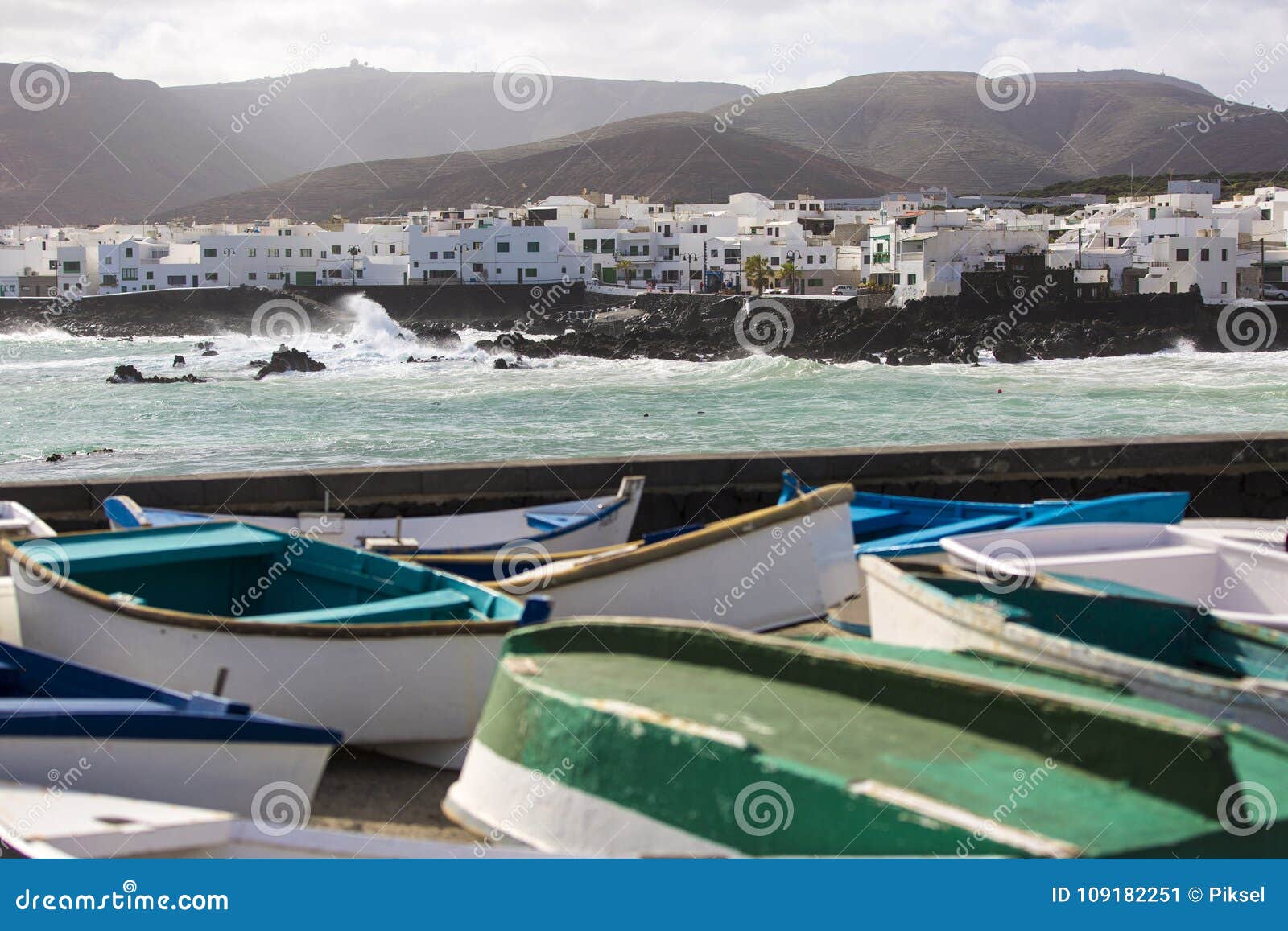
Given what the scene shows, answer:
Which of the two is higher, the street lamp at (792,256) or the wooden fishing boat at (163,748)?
the street lamp at (792,256)

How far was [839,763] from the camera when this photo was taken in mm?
3254

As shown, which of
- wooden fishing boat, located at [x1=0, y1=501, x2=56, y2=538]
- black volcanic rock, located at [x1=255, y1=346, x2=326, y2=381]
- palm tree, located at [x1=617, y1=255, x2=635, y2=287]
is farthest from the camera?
palm tree, located at [x1=617, y1=255, x2=635, y2=287]

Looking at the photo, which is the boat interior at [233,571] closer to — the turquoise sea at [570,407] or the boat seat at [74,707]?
the boat seat at [74,707]

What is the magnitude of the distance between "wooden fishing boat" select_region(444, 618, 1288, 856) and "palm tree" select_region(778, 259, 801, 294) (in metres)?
A: 58.3

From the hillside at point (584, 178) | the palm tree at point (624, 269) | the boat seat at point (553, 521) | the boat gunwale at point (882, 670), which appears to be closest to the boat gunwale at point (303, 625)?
the boat gunwale at point (882, 670)

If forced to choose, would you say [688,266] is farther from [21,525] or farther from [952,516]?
[21,525]

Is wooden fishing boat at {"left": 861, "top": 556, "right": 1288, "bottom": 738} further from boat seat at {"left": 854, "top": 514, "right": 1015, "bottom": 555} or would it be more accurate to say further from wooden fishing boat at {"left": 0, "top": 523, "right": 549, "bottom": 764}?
boat seat at {"left": 854, "top": 514, "right": 1015, "bottom": 555}

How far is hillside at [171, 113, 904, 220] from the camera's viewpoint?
141000mm

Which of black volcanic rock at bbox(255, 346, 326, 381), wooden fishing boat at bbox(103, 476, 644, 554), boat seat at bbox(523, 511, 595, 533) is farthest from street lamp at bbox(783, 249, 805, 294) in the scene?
boat seat at bbox(523, 511, 595, 533)

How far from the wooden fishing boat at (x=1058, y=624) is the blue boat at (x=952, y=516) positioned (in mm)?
1441

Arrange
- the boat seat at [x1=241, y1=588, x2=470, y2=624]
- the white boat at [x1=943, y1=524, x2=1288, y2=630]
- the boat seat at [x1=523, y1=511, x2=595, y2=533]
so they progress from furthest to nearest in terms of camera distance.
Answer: the boat seat at [x1=523, y1=511, x2=595, y2=533], the white boat at [x1=943, y1=524, x2=1288, y2=630], the boat seat at [x1=241, y1=588, x2=470, y2=624]

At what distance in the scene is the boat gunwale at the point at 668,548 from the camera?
563 centimetres

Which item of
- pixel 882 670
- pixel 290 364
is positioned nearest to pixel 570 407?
pixel 290 364

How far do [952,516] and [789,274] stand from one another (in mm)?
54969
